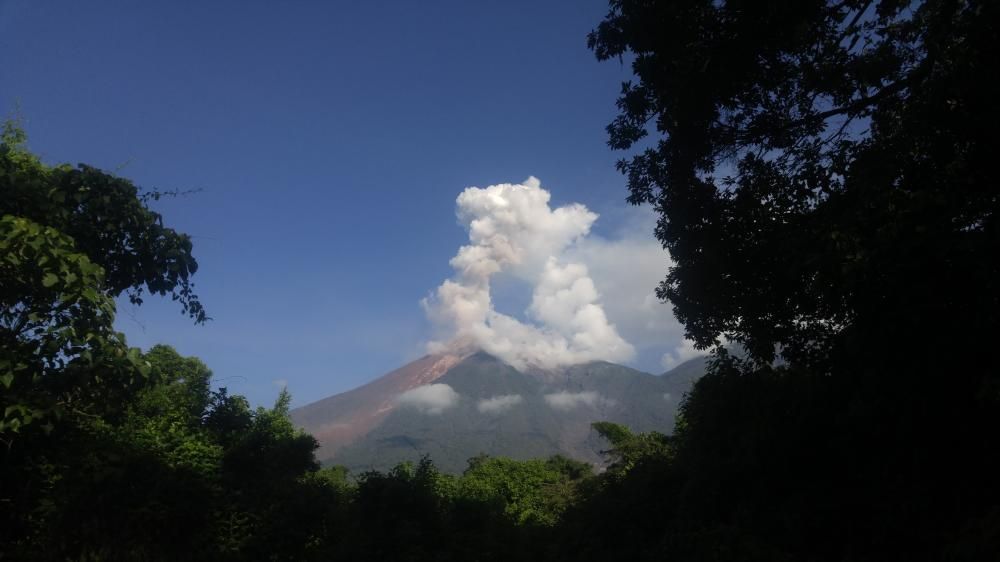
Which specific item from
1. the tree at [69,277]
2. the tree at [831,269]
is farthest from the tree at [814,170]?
the tree at [69,277]


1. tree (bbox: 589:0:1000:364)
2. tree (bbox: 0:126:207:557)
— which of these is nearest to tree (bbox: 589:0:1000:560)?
tree (bbox: 589:0:1000:364)

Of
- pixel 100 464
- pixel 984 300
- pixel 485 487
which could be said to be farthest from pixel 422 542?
pixel 485 487

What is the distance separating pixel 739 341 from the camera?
765 centimetres

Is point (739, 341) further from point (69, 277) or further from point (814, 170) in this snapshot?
point (69, 277)

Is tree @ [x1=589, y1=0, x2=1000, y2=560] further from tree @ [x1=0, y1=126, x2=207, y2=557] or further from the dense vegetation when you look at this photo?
tree @ [x1=0, y1=126, x2=207, y2=557]

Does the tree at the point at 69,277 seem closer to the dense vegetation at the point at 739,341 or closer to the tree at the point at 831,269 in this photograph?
the dense vegetation at the point at 739,341

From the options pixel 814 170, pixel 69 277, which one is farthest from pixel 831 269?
pixel 69 277

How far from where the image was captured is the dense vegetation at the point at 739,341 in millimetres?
4660

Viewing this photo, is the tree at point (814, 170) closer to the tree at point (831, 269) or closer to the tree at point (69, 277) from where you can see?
the tree at point (831, 269)

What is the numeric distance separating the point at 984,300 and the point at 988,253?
38 centimetres

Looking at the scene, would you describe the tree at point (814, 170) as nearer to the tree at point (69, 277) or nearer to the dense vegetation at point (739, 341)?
the dense vegetation at point (739, 341)

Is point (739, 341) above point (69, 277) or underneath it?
underneath

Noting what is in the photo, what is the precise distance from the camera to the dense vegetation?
4.66m

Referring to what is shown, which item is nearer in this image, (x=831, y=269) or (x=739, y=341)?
(x=831, y=269)
